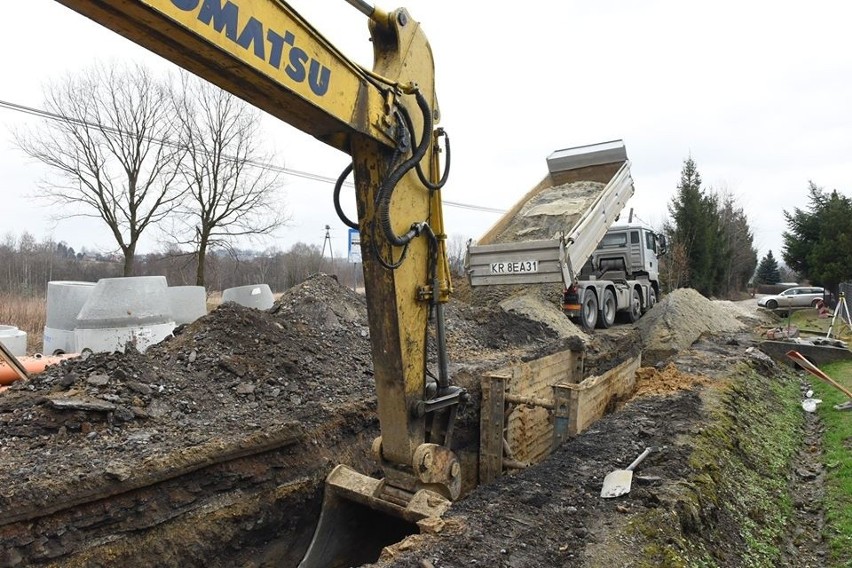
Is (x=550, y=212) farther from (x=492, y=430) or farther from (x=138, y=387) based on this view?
(x=138, y=387)

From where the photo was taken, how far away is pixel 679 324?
41.3 feet

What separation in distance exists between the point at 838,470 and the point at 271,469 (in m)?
5.22

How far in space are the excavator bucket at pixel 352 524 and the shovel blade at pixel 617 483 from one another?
1.34 m

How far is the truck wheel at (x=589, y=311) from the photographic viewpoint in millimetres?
11422

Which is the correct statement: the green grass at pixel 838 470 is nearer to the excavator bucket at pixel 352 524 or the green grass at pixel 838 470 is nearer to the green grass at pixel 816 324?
the excavator bucket at pixel 352 524

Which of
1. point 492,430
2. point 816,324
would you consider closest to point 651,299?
point 816,324

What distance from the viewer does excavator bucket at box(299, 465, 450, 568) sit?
380 centimetres

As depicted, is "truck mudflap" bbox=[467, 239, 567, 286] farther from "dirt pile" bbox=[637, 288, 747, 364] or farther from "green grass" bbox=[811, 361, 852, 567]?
"green grass" bbox=[811, 361, 852, 567]

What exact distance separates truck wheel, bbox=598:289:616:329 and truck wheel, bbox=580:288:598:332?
22cm

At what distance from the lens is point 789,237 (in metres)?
32.1

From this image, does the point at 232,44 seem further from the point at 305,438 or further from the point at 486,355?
the point at 486,355

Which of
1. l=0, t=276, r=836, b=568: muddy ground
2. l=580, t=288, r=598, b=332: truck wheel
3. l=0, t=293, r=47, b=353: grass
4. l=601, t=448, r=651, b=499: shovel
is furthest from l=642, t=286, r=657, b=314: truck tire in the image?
l=0, t=293, r=47, b=353: grass

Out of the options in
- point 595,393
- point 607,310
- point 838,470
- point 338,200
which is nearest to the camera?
point 338,200

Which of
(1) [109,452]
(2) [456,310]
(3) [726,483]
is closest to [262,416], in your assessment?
(1) [109,452]
